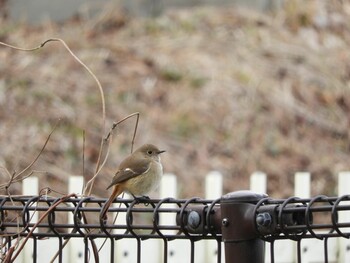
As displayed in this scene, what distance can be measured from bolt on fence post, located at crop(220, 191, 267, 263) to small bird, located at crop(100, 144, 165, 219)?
156 cm

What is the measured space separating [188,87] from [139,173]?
14.1ft

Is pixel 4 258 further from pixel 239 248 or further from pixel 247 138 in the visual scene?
pixel 247 138

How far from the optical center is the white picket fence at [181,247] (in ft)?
16.1

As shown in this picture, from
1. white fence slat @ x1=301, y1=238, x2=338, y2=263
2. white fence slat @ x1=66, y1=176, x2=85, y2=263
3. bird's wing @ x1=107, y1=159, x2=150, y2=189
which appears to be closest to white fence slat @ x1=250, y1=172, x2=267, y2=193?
white fence slat @ x1=301, y1=238, x2=338, y2=263

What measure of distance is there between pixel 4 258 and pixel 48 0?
686cm

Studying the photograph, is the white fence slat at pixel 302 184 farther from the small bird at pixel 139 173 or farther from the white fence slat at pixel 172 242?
the small bird at pixel 139 173

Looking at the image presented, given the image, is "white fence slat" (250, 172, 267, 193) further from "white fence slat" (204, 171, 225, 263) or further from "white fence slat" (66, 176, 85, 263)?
"white fence slat" (66, 176, 85, 263)

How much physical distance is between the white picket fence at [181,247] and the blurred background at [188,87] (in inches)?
44.7

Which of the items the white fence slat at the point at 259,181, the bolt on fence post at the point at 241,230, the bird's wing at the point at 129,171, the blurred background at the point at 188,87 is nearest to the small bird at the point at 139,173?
the bird's wing at the point at 129,171

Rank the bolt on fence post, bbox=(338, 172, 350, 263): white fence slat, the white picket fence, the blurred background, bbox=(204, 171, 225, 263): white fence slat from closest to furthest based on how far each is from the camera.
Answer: the bolt on fence post < the white picket fence < bbox=(204, 171, 225, 263): white fence slat < bbox=(338, 172, 350, 263): white fence slat < the blurred background

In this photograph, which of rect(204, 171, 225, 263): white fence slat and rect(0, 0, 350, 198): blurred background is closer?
rect(204, 171, 225, 263): white fence slat

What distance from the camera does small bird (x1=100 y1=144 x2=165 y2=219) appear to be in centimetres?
358

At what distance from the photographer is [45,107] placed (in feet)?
23.7

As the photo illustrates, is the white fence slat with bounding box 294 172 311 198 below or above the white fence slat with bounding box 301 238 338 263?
above
